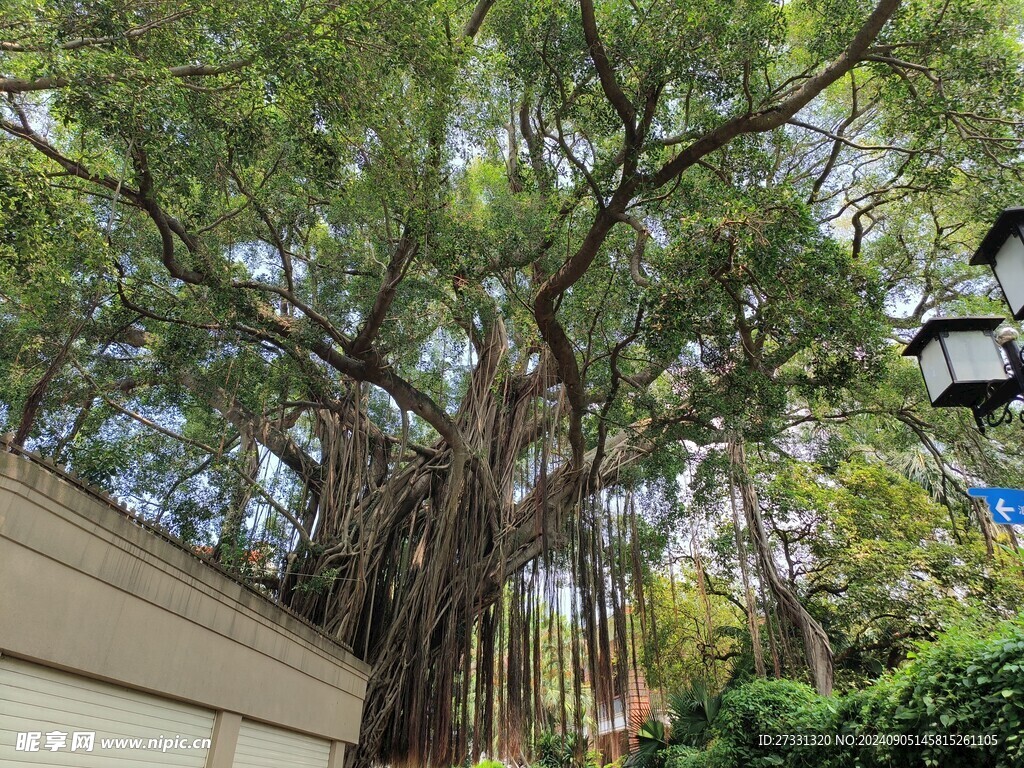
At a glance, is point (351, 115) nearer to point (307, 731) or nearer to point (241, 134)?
point (241, 134)

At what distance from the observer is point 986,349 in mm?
2240

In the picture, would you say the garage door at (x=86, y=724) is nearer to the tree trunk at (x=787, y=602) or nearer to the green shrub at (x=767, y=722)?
the green shrub at (x=767, y=722)

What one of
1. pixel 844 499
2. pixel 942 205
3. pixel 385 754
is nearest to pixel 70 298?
pixel 385 754

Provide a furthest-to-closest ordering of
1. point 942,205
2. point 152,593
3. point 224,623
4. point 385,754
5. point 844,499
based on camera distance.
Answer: point 844,499, point 942,205, point 385,754, point 224,623, point 152,593

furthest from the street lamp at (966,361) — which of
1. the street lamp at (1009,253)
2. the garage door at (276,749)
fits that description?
the garage door at (276,749)

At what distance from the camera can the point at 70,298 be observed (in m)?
4.46

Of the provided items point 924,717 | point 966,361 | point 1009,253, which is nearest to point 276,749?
point 924,717

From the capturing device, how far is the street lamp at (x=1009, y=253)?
2.06 m

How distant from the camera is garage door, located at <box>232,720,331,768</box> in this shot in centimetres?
367

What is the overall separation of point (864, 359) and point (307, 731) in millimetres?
4525

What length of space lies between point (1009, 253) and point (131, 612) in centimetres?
385

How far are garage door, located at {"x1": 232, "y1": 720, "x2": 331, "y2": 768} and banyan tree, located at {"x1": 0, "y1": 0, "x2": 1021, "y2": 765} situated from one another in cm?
83

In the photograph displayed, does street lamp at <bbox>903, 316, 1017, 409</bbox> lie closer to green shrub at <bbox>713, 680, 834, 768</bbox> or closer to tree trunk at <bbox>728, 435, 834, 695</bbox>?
green shrub at <bbox>713, 680, 834, 768</bbox>

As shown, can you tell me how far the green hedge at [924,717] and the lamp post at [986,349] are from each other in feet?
3.92
